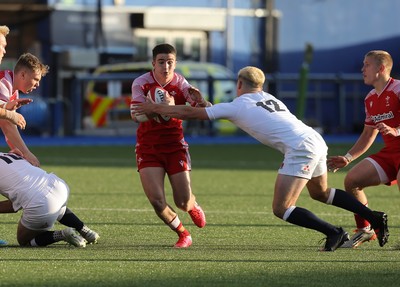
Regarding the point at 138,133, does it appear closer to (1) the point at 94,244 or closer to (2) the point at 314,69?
(1) the point at 94,244

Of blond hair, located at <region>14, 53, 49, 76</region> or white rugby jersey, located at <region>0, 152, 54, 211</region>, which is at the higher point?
blond hair, located at <region>14, 53, 49, 76</region>

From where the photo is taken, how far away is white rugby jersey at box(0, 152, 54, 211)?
10125mm

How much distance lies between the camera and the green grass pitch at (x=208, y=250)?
846cm

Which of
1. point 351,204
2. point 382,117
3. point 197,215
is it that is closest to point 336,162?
point 382,117

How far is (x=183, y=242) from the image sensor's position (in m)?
10.5

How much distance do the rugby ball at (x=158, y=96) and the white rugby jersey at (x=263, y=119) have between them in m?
0.78

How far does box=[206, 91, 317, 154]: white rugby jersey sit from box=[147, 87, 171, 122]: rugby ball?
78 cm

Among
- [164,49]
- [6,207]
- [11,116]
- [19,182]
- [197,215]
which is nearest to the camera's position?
[11,116]

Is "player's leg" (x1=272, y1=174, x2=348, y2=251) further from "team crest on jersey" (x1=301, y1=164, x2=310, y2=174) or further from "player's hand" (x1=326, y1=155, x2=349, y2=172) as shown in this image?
"player's hand" (x1=326, y1=155, x2=349, y2=172)

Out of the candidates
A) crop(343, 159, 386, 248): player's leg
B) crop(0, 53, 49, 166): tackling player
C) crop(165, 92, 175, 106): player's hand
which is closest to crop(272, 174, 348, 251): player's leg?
crop(343, 159, 386, 248): player's leg

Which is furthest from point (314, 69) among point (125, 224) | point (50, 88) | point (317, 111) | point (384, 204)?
point (125, 224)

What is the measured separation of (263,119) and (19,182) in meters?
2.08

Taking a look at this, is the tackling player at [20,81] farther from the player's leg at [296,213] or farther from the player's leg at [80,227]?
the player's leg at [296,213]

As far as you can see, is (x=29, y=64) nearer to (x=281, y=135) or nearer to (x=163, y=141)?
(x=163, y=141)
